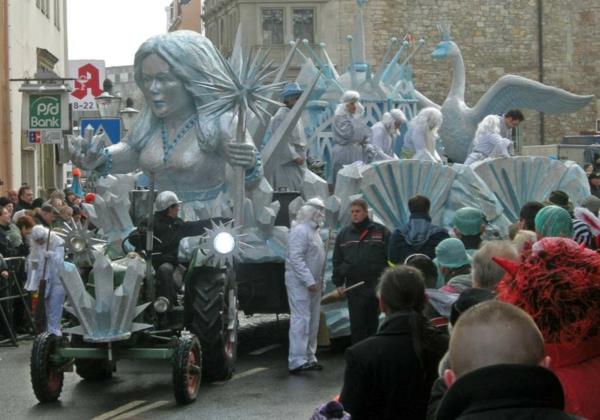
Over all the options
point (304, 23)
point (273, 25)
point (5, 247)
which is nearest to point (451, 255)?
point (5, 247)

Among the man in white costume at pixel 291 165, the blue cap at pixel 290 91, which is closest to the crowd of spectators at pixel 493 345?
the man in white costume at pixel 291 165

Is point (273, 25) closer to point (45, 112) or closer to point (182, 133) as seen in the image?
point (45, 112)

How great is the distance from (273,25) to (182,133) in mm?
41339

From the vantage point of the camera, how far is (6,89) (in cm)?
2927

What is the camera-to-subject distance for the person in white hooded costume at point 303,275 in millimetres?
12188

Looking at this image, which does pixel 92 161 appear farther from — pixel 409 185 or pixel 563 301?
pixel 563 301

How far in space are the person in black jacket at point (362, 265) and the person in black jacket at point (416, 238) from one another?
0.37m

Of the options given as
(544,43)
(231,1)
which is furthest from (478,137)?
(231,1)

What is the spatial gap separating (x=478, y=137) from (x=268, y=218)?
558 centimetres

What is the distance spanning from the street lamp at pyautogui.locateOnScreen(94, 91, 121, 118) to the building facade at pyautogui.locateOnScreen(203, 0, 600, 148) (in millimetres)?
25746

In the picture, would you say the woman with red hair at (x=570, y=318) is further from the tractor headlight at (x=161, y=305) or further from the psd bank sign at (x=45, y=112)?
the psd bank sign at (x=45, y=112)

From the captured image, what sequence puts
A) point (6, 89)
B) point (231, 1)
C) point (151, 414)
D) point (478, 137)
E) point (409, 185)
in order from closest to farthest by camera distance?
point (151, 414) → point (409, 185) → point (478, 137) → point (6, 89) → point (231, 1)

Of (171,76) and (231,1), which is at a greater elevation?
(231,1)

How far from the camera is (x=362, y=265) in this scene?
38.5ft
